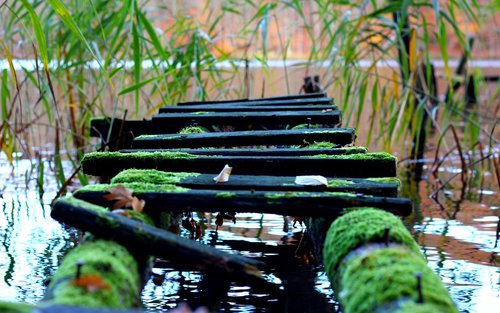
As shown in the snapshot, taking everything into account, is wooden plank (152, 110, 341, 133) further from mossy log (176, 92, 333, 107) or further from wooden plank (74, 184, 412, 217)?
wooden plank (74, 184, 412, 217)

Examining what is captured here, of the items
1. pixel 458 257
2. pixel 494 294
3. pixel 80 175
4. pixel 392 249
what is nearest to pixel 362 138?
pixel 80 175

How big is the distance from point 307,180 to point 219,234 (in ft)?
6.15

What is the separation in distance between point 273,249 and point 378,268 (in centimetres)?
220

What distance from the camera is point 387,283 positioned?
6.08 feet

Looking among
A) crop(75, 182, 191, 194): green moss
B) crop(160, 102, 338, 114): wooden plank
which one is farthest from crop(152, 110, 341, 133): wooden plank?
crop(75, 182, 191, 194): green moss

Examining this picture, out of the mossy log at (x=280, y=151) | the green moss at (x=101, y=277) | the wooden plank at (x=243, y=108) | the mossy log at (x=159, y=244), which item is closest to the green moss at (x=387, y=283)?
the mossy log at (x=159, y=244)

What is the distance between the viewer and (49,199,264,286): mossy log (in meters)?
2.10

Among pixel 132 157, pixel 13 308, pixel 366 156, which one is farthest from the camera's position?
pixel 132 157

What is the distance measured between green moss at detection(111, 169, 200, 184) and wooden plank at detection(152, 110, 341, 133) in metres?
1.24

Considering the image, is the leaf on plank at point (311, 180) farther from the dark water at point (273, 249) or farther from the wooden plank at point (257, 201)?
the dark water at point (273, 249)

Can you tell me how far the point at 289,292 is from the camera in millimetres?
3400

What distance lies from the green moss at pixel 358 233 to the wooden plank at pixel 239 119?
168 centimetres

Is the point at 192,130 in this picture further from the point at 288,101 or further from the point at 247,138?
the point at 288,101

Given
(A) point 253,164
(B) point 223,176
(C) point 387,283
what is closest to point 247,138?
(A) point 253,164
